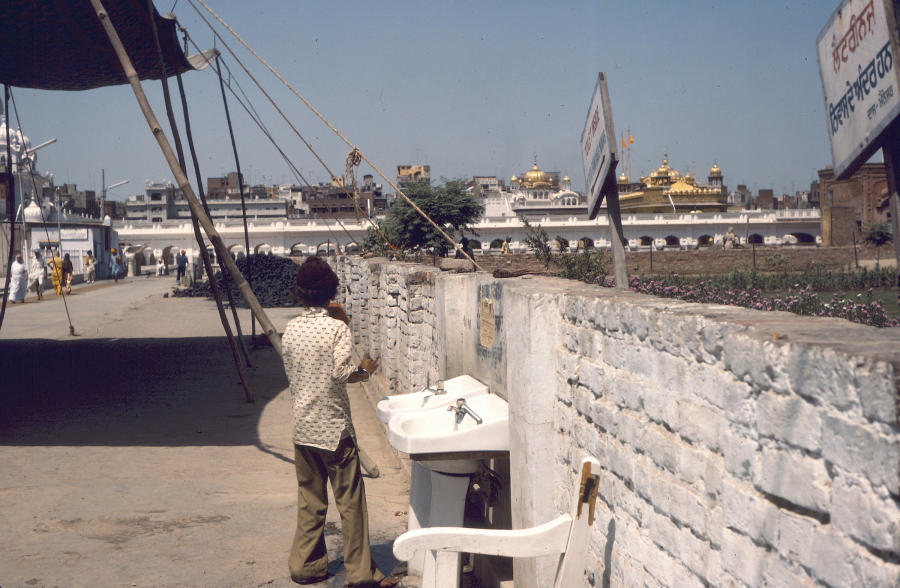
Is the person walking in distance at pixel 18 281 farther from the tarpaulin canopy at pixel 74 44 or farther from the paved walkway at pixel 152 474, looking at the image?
the tarpaulin canopy at pixel 74 44

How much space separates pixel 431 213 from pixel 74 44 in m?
19.2

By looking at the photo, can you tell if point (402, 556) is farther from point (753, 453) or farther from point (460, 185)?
point (460, 185)

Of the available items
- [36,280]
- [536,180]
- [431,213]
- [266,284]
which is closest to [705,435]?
[266,284]

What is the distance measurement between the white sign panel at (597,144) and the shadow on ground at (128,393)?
163 inches

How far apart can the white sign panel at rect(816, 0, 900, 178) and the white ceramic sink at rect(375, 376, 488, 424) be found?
2.21m

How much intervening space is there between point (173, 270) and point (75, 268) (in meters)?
14.8

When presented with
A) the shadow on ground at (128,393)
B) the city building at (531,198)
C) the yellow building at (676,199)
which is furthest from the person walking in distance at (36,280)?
the yellow building at (676,199)

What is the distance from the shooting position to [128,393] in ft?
34.6

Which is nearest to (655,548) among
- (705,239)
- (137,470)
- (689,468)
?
(689,468)

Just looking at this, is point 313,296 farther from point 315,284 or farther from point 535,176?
point 535,176

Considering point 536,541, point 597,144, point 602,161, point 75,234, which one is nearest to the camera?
point 536,541

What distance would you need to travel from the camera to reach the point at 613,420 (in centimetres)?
302

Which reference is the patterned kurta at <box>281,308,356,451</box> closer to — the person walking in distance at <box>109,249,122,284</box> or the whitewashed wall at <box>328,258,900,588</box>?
the whitewashed wall at <box>328,258,900,588</box>

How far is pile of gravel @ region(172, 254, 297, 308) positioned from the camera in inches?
969
